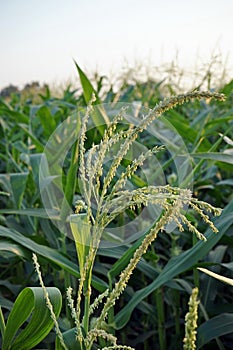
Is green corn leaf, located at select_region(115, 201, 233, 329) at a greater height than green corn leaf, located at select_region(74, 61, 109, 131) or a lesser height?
lesser

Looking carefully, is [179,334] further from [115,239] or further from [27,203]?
[27,203]

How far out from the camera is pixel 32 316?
1.99 feet

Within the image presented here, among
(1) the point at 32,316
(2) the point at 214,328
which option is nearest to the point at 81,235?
(1) the point at 32,316

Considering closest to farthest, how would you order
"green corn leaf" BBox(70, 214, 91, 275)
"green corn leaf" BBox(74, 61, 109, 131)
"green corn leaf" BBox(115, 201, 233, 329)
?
"green corn leaf" BBox(70, 214, 91, 275) → "green corn leaf" BBox(115, 201, 233, 329) → "green corn leaf" BBox(74, 61, 109, 131)

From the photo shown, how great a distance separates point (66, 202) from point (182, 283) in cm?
29

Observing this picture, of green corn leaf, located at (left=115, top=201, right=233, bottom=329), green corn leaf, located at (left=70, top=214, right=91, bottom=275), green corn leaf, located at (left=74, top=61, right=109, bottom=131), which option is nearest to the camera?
green corn leaf, located at (left=70, top=214, right=91, bottom=275)

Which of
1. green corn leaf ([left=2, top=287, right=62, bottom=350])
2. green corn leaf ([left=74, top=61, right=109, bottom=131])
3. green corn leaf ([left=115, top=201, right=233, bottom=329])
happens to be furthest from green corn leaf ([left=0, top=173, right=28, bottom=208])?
green corn leaf ([left=2, top=287, right=62, bottom=350])

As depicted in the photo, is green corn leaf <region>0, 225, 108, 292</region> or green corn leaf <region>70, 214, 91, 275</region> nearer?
green corn leaf <region>70, 214, 91, 275</region>

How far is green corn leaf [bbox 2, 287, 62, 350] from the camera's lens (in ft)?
Answer: 1.94

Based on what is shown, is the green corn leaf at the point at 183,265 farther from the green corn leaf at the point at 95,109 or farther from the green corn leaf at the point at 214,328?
the green corn leaf at the point at 95,109

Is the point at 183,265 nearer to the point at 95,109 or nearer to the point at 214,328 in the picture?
the point at 214,328

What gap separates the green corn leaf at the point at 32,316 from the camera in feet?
1.94

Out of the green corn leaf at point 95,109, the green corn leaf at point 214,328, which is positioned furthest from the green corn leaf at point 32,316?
the green corn leaf at point 95,109

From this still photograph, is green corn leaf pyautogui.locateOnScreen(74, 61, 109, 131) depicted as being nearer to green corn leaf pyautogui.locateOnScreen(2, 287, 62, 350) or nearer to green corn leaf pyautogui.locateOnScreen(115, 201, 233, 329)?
green corn leaf pyautogui.locateOnScreen(115, 201, 233, 329)
